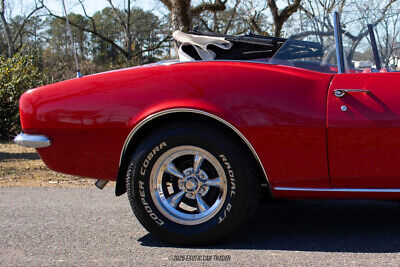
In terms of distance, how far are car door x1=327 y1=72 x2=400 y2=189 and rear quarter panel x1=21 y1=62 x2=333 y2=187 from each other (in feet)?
0.23

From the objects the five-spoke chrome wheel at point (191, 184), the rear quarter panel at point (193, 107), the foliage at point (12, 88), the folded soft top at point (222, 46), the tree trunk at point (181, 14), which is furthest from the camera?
the tree trunk at point (181, 14)

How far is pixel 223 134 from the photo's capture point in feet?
9.68

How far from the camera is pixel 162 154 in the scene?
2.98 meters

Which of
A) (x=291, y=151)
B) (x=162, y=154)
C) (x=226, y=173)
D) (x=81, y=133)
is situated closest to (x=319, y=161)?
(x=291, y=151)

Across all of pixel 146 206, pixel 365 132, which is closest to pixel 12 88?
pixel 146 206

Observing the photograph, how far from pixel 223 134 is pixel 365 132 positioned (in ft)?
2.68

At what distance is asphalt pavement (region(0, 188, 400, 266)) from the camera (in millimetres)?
2756

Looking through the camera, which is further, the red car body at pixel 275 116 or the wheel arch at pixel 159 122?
the wheel arch at pixel 159 122

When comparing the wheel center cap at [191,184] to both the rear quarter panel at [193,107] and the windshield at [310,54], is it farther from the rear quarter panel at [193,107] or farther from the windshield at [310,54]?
the windshield at [310,54]

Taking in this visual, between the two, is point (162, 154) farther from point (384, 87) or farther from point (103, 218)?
point (384, 87)

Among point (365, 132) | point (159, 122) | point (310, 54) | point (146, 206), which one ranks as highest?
point (310, 54)

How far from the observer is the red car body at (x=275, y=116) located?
9.08 feet

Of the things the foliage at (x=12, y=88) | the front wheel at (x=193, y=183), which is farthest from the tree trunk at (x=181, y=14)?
the front wheel at (x=193, y=183)

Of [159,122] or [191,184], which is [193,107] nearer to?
[159,122]
